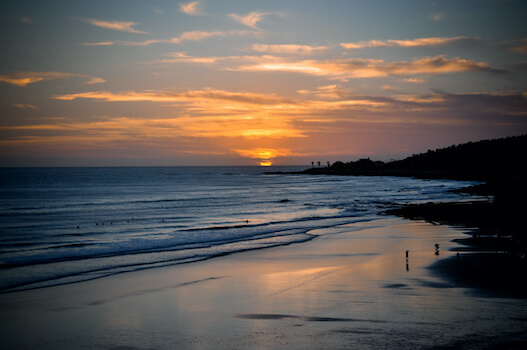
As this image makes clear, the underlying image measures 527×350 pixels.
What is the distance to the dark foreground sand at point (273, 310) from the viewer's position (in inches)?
380

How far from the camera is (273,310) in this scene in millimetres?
11859

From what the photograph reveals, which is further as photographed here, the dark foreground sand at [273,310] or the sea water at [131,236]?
the sea water at [131,236]

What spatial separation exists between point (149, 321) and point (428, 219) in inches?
1096

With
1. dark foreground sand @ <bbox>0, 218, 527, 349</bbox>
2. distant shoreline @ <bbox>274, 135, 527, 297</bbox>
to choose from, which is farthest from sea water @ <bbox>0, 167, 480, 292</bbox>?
distant shoreline @ <bbox>274, 135, 527, 297</bbox>

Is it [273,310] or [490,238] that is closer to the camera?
[273,310]

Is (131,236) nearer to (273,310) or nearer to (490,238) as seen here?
(273,310)

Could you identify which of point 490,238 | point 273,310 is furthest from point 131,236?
point 490,238

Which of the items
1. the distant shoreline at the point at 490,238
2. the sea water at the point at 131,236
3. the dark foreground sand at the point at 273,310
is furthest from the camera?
the sea water at the point at 131,236

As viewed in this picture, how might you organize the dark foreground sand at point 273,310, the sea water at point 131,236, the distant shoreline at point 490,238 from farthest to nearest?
the sea water at point 131,236 < the distant shoreline at point 490,238 < the dark foreground sand at point 273,310

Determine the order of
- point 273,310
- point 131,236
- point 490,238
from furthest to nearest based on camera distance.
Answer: point 131,236
point 490,238
point 273,310

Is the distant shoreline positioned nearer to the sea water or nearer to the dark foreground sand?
the dark foreground sand

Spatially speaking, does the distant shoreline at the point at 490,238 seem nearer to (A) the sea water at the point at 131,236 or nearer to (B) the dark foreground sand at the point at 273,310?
(B) the dark foreground sand at the point at 273,310

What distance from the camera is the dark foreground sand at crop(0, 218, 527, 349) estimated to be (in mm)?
9648

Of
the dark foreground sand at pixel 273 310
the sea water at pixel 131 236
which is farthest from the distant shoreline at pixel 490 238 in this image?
the sea water at pixel 131 236
